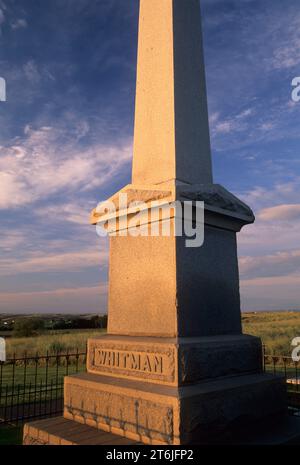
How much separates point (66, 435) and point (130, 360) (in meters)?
0.85

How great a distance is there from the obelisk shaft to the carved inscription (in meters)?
1.79

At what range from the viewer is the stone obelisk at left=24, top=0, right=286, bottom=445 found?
10.8 feet

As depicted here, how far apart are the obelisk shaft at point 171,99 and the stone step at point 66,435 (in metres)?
2.50

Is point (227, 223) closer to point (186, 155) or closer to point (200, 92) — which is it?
point (186, 155)

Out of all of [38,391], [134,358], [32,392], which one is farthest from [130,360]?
[38,391]

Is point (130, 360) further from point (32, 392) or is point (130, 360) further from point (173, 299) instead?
point (32, 392)

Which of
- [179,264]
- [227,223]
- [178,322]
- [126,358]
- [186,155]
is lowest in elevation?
[126,358]

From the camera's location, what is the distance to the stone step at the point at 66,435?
327 centimetres

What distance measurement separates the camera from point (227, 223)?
4.25 metres

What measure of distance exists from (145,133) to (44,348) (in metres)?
15.7

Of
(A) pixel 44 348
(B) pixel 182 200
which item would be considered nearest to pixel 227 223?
(B) pixel 182 200

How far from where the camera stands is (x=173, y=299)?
359cm
